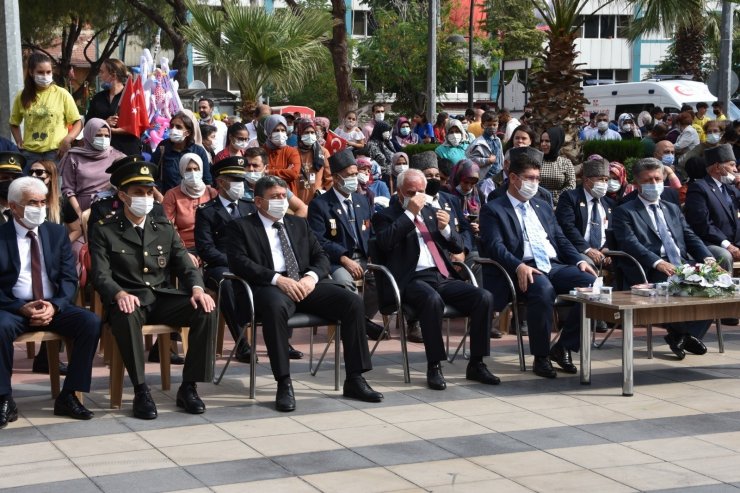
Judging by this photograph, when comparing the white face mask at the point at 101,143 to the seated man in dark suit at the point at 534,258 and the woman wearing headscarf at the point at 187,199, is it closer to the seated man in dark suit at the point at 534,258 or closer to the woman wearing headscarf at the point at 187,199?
the woman wearing headscarf at the point at 187,199

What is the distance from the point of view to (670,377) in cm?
927

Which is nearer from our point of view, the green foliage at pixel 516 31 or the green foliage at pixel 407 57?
the green foliage at pixel 407 57

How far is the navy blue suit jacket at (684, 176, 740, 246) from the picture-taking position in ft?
37.8

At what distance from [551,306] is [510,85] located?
1295 centimetres

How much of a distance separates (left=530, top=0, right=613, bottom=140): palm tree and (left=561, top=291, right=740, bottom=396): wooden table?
9.04 meters

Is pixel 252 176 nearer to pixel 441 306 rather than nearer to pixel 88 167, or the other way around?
pixel 88 167

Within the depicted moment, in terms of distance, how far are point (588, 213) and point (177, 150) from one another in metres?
3.96

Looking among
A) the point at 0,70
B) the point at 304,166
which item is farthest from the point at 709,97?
the point at 0,70

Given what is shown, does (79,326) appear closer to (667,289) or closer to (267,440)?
(267,440)

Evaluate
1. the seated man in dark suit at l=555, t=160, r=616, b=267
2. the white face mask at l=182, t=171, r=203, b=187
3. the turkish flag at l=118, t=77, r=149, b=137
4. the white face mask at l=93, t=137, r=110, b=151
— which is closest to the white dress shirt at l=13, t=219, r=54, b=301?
the white face mask at l=182, t=171, r=203, b=187

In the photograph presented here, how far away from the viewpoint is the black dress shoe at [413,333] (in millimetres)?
10781

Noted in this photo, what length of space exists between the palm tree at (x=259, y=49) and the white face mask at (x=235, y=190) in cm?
770

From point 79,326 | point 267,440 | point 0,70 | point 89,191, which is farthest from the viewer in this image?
point 0,70

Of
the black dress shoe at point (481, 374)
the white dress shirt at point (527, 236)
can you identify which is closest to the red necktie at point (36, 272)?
the black dress shoe at point (481, 374)
